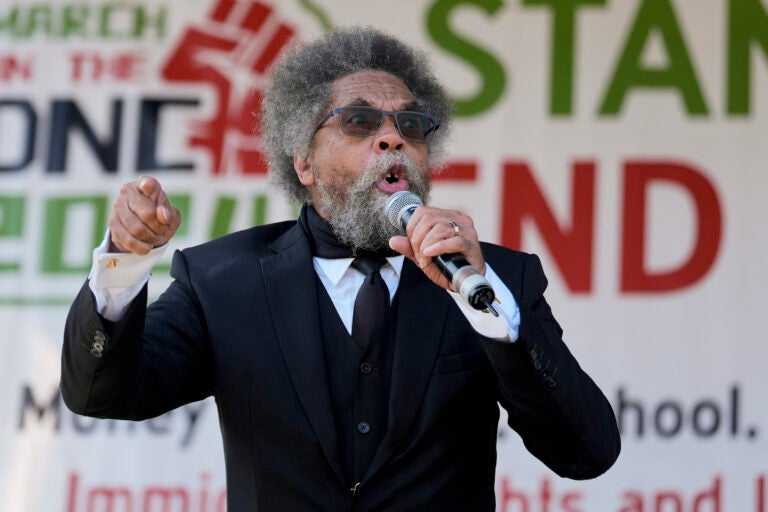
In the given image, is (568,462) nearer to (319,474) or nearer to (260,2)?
(319,474)

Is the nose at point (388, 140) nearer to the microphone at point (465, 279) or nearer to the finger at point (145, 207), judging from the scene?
the microphone at point (465, 279)

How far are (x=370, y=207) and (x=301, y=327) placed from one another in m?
0.32

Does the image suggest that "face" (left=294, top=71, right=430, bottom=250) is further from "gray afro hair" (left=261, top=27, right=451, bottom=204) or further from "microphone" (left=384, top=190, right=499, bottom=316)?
"microphone" (left=384, top=190, right=499, bottom=316)

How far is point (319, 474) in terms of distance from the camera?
269 centimetres

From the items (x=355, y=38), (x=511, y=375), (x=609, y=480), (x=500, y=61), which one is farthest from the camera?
(x=500, y=61)

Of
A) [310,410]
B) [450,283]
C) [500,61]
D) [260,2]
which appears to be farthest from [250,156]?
[450,283]

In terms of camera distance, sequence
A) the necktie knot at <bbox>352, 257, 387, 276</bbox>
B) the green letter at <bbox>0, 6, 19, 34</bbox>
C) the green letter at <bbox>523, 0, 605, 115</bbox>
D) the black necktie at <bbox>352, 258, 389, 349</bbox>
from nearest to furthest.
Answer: the black necktie at <bbox>352, 258, 389, 349</bbox> → the necktie knot at <bbox>352, 257, 387, 276</bbox> → the green letter at <bbox>523, 0, 605, 115</bbox> → the green letter at <bbox>0, 6, 19, 34</bbox>

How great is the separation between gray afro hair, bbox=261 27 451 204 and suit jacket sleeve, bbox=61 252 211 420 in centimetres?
57

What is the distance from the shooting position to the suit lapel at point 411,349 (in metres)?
2.71

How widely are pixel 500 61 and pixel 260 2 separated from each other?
1009 mm

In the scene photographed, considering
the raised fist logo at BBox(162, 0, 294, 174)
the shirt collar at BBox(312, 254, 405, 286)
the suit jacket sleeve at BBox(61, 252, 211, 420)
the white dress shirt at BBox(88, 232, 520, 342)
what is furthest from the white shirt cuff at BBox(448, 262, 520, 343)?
the raised fist logo at BBox(162, 0, 294, 174)

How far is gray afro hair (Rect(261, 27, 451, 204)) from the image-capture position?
334 centimetres

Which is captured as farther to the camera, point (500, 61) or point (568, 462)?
point (500, 61)

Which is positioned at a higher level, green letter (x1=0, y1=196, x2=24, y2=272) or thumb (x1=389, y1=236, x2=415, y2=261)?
green letter (x1=0, y1=196, x2=24, y2=272)
